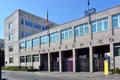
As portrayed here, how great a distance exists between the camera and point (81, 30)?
41.8 metres

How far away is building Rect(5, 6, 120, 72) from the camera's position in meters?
35.8

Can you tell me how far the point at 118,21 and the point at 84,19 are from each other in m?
7.70

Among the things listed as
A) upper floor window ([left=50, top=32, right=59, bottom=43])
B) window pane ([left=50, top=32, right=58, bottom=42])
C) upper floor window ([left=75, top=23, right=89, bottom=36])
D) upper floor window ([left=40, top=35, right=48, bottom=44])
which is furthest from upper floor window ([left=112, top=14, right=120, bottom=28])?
upper floor window ([left=40, top=35, right=48, bottom=44])

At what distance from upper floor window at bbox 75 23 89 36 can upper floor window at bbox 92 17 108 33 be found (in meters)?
1.76

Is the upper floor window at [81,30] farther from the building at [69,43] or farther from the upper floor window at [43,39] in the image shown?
the upper floor window at [43,39]

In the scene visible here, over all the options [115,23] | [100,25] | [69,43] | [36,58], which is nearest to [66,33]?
[69,43]

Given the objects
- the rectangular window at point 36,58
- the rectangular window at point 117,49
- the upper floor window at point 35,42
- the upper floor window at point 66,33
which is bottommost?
the rectangular window at point 36,58

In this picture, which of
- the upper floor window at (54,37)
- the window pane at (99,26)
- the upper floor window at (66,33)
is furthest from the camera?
the upper floor window at (54,37)

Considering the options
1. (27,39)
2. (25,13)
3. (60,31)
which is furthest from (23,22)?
(60,31)

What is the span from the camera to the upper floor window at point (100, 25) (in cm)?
3717

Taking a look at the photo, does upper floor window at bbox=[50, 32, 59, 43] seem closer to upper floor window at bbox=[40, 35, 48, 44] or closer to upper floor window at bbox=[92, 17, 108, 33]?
upper floor window at bbox=[40, 35, 48, 44]

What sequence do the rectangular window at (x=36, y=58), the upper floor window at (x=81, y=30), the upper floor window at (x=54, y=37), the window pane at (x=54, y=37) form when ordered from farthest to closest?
1. the rectangular window at (x=36, y=58)
2. the window pane at (x=54, y=37)
3. the upper floor window at (x=54, y=37)
4. the upper floor window at (x=81, y=30)

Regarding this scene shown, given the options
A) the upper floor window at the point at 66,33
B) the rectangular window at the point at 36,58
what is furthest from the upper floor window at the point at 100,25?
the rectangular window at the point at 36,58

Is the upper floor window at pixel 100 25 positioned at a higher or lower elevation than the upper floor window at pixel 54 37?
higher
